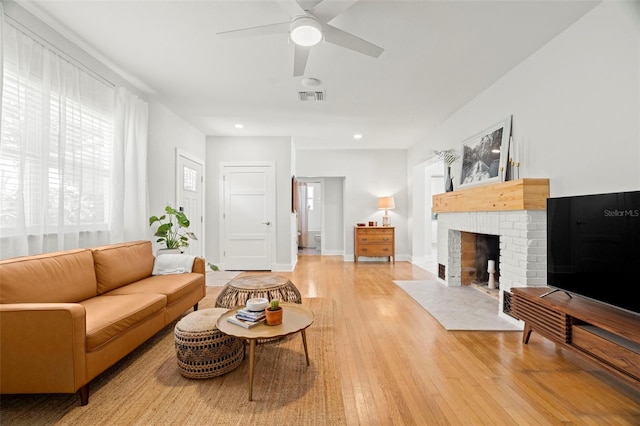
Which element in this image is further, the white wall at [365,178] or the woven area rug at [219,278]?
the white wall at [365,178]

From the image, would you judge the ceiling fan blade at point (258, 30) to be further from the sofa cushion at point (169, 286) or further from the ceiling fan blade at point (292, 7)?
the sofa cushion at point (169, 286)

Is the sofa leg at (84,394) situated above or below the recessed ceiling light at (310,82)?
below

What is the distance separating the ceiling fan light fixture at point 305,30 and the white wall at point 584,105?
2099mm

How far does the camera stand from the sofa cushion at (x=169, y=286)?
2594 millimetres

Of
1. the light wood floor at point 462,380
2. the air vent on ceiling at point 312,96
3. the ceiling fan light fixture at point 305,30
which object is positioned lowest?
the light wood floor at point 462,380

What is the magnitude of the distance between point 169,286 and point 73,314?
112cm

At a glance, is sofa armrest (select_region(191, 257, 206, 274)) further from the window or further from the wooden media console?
the wooden media console

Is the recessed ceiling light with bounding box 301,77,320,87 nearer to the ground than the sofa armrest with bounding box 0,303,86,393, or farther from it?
farther from it

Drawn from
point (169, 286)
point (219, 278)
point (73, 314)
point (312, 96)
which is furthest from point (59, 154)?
point (219, 278)

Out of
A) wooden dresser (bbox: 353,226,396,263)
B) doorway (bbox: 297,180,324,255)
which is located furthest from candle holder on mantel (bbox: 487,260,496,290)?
doorway (bbox: 297,180,324,255)

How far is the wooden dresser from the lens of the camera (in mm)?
6668

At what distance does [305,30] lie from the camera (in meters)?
1.99

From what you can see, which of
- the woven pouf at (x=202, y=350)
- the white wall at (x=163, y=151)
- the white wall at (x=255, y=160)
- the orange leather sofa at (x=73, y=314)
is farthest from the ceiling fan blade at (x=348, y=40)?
the white wall at (x=255, y=160)

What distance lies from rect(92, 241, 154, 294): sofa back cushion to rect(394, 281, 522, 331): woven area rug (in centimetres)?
305
